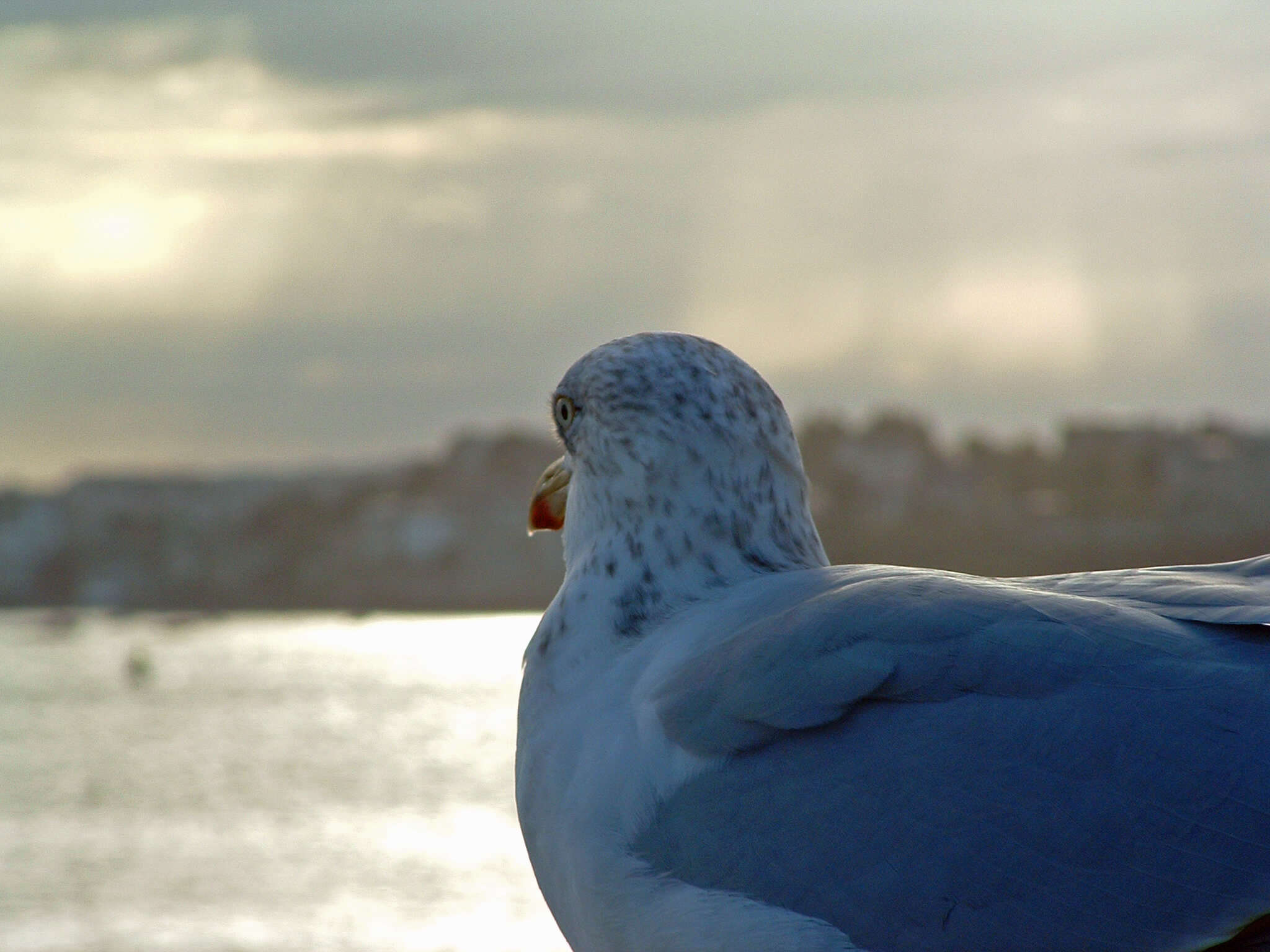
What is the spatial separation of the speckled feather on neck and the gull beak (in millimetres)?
206

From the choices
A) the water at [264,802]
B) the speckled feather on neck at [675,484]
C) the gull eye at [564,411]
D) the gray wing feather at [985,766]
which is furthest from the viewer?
the water at [264,802]

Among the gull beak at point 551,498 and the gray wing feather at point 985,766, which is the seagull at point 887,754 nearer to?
the gray wing feather at point 985,766

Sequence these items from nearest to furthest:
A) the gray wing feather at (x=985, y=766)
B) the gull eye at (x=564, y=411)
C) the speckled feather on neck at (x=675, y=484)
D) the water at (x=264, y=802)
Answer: the gray wing feather at (x=985, y=766) → the speckled feather on neck at (x=675, y=484) → the gull eye at (x=564, y=411) → the water at (x=264, y=802)

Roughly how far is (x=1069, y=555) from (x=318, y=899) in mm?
49031

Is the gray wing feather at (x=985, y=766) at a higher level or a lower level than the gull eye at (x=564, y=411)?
lower

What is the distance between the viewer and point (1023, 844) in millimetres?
2172

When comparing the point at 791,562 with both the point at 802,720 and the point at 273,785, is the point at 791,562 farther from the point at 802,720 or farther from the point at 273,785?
the point at 273,785

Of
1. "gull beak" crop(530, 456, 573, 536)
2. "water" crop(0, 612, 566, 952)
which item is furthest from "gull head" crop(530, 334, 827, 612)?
"water" crop(0, 612, 566, 952)

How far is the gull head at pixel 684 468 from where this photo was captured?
2850 mm

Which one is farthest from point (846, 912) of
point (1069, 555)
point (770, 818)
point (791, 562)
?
point (1069, 555)

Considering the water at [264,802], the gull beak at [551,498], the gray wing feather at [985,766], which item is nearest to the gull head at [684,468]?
the gull beak at [551,498]

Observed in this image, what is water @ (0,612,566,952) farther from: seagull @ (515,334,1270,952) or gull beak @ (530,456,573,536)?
seagull @ (515,334,1270,952)

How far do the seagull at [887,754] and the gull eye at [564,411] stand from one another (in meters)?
0.26

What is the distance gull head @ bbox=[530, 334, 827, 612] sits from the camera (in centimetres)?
285
